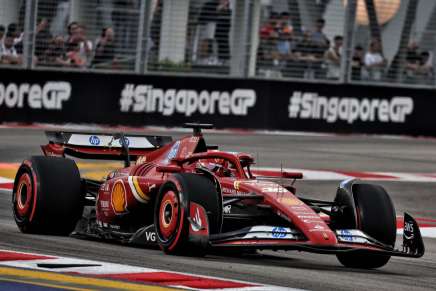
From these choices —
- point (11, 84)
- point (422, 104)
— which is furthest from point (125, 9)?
point (422, 104)

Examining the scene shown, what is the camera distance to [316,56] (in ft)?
82.4

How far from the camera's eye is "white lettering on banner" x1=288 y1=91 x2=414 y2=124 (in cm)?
2528

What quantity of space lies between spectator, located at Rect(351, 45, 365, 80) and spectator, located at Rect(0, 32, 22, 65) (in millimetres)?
6654

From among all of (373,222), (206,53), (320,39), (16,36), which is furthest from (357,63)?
(373,222)

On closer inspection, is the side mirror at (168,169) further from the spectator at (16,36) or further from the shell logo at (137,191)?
the spectator at (16,36)

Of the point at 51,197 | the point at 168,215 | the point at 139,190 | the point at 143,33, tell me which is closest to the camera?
the point at 168,215

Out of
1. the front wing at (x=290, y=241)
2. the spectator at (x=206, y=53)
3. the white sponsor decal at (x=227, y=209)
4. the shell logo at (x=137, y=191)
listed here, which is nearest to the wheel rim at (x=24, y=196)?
the shell logo at (x=137, y=191)

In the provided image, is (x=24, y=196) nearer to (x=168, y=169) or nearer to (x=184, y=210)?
(x=168, y=169)

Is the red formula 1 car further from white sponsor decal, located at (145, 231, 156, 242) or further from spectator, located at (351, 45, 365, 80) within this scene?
spectator, located at (351, 45, 365, 80)

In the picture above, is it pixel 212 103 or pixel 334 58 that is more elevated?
pixel 334 58

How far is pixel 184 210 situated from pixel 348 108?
16.8m

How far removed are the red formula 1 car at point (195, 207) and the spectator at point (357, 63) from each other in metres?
14.4

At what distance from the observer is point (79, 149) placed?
37.9 feet

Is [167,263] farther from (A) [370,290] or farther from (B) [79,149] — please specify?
(B) [79,149]
